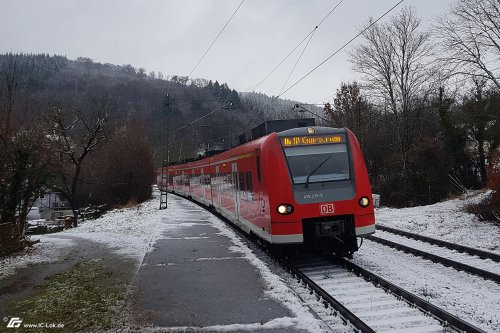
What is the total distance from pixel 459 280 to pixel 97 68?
167 m

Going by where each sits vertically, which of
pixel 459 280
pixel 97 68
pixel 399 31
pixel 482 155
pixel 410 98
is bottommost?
pixel 459 280

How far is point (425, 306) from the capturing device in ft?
20.0

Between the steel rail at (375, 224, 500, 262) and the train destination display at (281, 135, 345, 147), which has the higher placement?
the train destination display at (281, 135, 345, 147)

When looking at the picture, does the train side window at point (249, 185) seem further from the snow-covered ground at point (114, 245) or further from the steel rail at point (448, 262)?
the steel rail at point (448, 262)

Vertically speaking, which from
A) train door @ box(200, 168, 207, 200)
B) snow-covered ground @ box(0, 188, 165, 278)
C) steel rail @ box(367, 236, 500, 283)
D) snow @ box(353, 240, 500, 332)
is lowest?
snow @ box(353, 240, 500, 332)

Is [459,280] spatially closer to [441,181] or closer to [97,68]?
[441,181]

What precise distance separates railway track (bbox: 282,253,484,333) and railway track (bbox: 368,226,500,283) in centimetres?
207

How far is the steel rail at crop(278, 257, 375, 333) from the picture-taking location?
17.7ft

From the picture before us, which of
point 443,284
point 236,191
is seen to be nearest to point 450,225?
point 236,191

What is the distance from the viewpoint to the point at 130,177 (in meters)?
32.5

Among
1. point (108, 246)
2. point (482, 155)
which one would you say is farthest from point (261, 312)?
point (482, 155)

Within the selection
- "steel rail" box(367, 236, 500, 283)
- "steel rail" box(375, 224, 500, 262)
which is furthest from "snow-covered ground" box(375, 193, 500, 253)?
"steel rail" box(367, 236, 500, 283)
